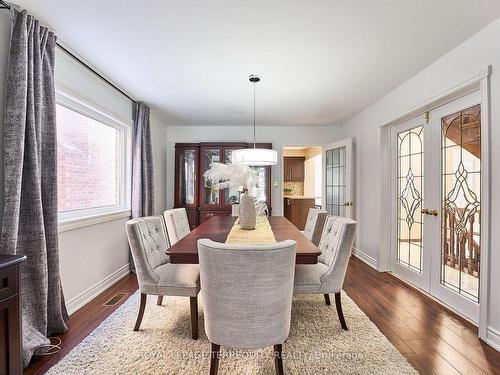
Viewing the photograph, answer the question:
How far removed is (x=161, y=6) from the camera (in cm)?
179

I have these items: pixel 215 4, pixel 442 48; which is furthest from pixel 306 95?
pixel 215 4

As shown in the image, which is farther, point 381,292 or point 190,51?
point 381,292

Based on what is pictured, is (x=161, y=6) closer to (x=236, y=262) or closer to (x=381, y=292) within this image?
(x=236, y=262)

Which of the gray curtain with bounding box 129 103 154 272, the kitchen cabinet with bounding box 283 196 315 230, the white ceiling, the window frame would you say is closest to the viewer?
the white ceiling

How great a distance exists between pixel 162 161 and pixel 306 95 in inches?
116

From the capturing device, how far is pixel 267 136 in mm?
5328

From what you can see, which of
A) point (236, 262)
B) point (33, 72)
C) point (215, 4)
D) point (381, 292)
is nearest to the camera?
point (236, 262)

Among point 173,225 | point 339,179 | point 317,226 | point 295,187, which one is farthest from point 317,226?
point 295,187

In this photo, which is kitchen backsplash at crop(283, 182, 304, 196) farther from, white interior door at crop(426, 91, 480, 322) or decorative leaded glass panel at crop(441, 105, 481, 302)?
decorative leaded glass panel at crop(441, 105, 481, 302)

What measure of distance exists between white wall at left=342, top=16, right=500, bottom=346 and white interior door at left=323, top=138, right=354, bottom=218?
157 mm

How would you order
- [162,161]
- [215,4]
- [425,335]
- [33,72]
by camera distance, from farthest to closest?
[162,161], [425,335], [33,72], [215,4]

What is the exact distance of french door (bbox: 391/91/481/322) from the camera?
2371 millimetres

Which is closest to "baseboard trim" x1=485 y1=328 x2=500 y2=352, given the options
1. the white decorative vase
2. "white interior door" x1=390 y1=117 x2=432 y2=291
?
"white interior door" x1=390 y1=117 x2=432 y2=291

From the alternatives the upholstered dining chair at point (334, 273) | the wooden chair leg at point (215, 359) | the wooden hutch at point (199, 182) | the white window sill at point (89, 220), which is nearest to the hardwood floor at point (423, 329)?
the upholstered dining chair at point (334, 273)
